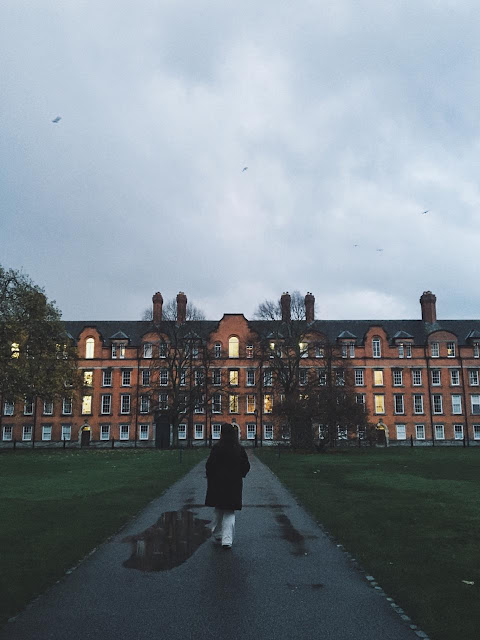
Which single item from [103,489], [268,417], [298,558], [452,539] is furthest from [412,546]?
[268,417]

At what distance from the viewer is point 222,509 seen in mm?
9008

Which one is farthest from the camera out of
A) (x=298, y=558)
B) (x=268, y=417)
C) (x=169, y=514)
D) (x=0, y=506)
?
(x=268, y=417)

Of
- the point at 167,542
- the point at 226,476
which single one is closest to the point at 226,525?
the point at 226,476

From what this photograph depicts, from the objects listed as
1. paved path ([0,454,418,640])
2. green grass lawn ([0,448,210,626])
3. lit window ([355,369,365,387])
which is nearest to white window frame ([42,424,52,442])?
lit window ([355,369,365,387])

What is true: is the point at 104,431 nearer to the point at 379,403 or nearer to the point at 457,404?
the point at 379,403

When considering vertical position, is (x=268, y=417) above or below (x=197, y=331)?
below

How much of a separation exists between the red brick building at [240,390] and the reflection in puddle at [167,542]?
5025 centimetres

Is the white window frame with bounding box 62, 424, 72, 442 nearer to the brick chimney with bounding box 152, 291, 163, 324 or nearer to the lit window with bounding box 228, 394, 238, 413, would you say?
the brick chimney with bounding box 152, 291, 163, 324

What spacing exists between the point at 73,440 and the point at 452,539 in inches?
2394

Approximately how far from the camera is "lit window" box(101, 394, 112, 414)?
65688mm

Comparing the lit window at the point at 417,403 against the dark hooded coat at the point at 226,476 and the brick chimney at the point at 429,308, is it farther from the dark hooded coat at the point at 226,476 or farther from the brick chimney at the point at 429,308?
the dark hooded coat at the point at 226,476

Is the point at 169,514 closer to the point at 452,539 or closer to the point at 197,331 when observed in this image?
the point at 452,539

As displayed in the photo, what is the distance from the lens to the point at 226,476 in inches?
363

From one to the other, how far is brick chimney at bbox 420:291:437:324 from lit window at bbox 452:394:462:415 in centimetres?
1043
